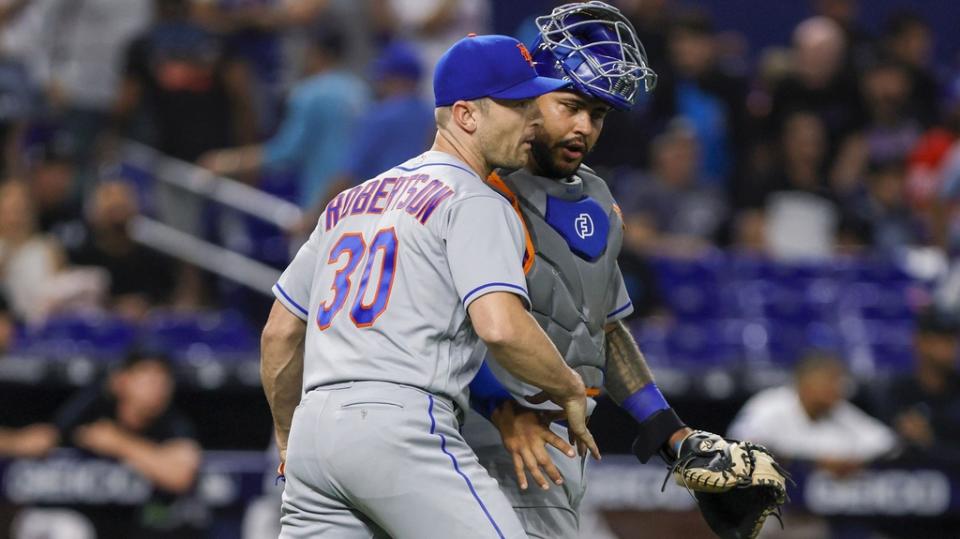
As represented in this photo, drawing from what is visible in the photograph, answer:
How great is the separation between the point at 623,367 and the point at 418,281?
0.91m

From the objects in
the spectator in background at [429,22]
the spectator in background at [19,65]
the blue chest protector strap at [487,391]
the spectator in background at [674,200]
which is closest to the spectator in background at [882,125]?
the spectator in background at [674,200]

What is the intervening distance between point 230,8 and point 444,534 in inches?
315

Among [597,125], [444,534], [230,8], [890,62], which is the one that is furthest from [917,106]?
[444,534]

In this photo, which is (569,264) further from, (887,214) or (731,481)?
(887,214)

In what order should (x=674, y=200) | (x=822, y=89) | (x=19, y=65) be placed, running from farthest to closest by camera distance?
(x=822, y=89)
(x=19, y=65)
(x=674, y=200)

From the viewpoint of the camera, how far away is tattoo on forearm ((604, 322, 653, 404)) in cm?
428

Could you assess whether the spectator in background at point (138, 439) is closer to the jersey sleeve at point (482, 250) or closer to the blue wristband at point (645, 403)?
the blue wristband at point (645, 403)

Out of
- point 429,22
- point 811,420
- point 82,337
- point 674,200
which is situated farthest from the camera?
point 674,200

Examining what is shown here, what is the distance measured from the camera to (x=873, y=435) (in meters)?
7.71

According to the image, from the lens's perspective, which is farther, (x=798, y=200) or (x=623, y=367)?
(x=798, y=200)

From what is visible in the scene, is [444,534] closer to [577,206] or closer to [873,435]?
[577,206]

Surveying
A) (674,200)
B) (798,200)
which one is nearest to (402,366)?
(674,200)

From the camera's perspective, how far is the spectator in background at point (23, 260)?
8.93m

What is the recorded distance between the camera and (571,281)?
3.96m
